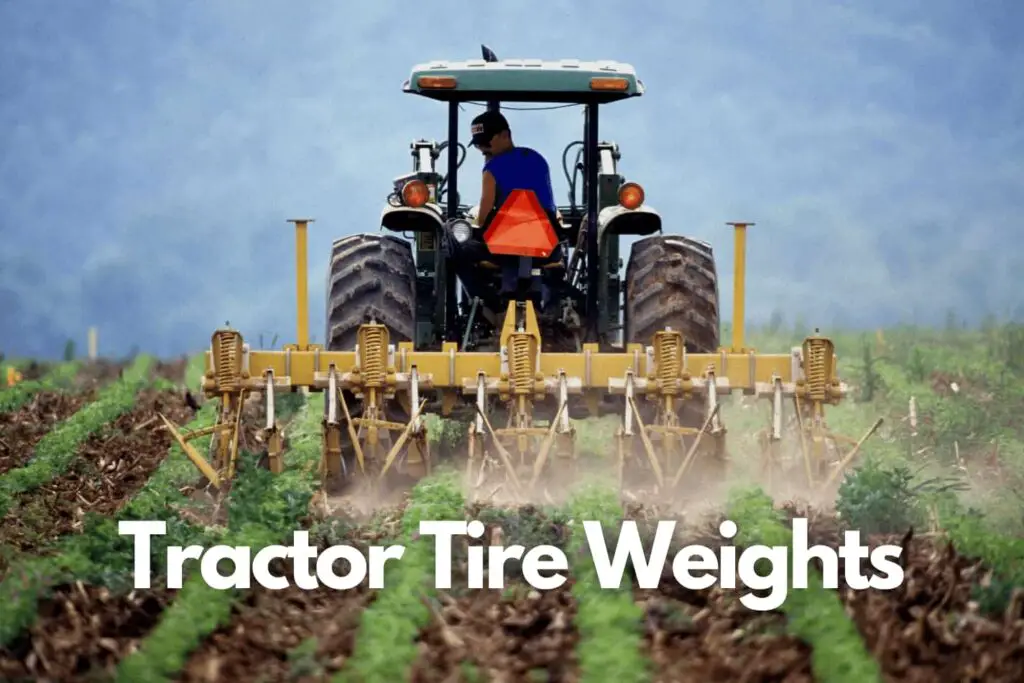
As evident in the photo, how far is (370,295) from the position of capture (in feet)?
36.9

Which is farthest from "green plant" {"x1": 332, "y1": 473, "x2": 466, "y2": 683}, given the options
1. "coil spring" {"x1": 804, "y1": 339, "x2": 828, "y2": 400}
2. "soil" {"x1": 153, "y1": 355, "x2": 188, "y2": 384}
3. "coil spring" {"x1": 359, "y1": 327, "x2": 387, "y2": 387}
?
"soil" {"x1": 153, "y1": 355, "x2": 188, "y2": 384}

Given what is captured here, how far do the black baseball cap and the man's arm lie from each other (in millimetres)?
229

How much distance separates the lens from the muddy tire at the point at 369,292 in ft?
36.6

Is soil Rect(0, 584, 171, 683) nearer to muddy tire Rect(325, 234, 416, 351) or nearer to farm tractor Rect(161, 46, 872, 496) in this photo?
farm tractor Rect(161, 46, 872, 496)

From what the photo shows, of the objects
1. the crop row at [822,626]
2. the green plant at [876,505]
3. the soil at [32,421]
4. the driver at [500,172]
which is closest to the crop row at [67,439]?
the soil at [32,421]

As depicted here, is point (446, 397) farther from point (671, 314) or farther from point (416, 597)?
point (416, 597)

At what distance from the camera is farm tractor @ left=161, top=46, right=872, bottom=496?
33.2 feet

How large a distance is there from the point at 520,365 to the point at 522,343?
15cm

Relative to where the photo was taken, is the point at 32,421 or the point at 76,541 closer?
the point at 76,541

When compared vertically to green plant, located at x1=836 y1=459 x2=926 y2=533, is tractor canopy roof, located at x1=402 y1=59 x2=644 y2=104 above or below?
above

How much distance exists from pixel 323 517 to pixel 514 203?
2807 mm

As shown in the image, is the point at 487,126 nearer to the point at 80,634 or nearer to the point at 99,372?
the point at 80,634

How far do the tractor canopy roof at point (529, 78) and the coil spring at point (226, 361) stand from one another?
202 centimetres

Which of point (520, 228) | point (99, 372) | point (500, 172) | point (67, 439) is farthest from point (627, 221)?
point (99, 372)
